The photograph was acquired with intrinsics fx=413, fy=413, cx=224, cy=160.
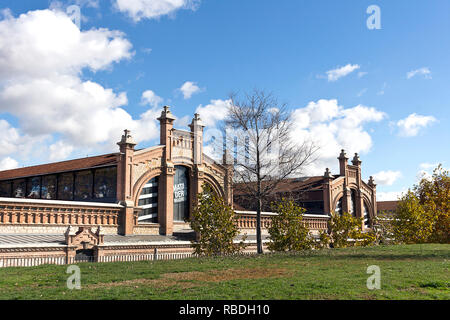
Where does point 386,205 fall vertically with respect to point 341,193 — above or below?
below

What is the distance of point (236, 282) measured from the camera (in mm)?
10461

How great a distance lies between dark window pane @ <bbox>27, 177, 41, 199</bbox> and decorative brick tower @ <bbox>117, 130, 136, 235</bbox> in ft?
32.5

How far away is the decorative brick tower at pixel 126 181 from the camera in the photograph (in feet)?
78.5

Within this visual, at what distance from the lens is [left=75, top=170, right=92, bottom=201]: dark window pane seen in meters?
27.2

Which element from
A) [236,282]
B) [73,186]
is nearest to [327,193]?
[73,186]

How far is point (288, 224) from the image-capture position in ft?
76.6

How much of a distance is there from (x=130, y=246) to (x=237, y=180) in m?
6.66

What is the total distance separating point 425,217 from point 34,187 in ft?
95.8

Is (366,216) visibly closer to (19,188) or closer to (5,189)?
(19,188)

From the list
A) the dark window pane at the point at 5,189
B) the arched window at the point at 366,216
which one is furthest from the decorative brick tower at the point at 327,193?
the dark window pane at the point at 5,189

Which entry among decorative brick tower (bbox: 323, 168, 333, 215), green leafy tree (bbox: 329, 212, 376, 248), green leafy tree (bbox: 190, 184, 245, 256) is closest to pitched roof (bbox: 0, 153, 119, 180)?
green leafy tree (bbox: 190, 184, 245, 256)

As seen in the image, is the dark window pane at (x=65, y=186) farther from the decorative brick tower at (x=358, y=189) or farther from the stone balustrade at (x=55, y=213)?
the decorative brick tower at (x=358, y=189)
